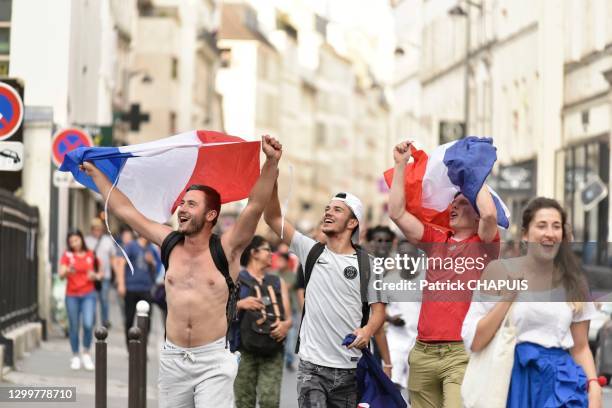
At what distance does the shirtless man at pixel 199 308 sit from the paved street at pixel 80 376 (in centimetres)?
504

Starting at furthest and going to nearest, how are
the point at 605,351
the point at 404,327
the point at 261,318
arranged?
1. the point at 605,351
2. the point at 404,327
3. the point at 261,318

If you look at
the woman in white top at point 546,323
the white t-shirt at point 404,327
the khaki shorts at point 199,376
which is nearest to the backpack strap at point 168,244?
the khaki shorts at point 199,376

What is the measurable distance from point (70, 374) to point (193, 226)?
411 inches

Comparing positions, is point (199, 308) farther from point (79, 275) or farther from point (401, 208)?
point (79, 275)

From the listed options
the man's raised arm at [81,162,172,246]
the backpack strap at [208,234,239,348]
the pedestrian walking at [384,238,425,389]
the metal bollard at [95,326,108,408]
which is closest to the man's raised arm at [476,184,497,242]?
the backpack strap at [208,234,239,348]

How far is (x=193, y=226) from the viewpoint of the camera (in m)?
9.72

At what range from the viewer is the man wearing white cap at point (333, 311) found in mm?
10547

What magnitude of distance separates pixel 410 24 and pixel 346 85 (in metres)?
76.4

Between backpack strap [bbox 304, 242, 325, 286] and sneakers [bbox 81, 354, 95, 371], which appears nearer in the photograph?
backpack strap [bbox 304, 242, 325, 286]

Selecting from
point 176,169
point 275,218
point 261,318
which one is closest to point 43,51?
point 261,318

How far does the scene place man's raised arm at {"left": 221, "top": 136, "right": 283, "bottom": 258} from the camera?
32.1 feet

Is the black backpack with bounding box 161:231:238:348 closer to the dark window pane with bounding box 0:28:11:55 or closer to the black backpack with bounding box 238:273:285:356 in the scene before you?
the black backpack with bounding box 238:273:285:356

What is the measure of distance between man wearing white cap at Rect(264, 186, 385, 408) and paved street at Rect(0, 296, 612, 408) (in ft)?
12.8

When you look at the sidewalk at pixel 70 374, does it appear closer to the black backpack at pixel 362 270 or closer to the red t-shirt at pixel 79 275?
the red t-shirt at pixel 79 275
